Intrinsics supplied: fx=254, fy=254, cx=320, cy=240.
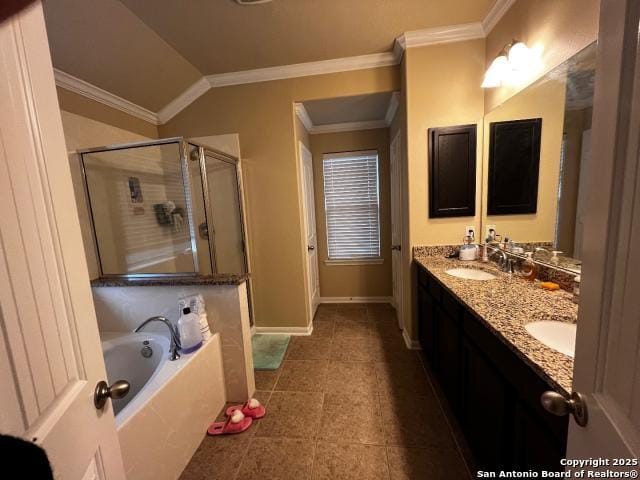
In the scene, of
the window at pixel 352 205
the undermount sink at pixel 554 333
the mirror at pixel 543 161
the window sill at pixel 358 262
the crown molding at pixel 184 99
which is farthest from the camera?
the window sill at pixel 358 262

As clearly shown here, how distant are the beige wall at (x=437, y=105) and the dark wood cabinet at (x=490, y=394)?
0.61 meters

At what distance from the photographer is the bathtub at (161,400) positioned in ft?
3.79

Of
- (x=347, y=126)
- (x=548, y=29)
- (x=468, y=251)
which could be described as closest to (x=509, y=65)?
(x=548, y=29)

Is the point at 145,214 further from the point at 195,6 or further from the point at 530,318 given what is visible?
the point at 530,318

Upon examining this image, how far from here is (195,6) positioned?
1689 mm

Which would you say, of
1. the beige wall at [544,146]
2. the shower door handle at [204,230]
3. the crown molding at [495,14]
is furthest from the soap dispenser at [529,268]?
the shower door handle at [204,230]

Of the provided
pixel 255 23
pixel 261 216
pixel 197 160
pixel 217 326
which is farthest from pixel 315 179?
pixel 217 326

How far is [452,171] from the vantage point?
216 centimetres

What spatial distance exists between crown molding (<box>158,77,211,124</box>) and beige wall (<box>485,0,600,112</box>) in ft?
8.37

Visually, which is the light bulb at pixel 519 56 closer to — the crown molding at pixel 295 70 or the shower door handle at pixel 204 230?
the crown molding at pixel 295 70

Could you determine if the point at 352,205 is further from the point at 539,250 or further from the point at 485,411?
the point at 485,411

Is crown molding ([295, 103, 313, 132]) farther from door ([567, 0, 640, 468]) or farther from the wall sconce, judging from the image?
door ([567, 0, 640, 468])

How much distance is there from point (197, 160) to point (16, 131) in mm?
1878

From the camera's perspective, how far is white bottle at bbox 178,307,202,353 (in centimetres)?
159
